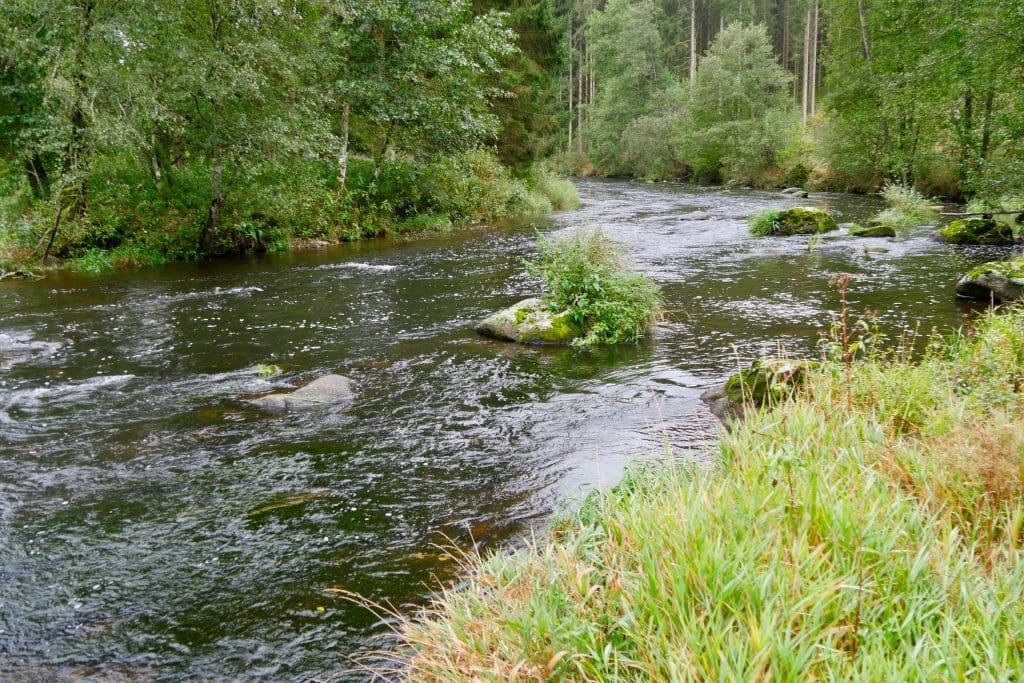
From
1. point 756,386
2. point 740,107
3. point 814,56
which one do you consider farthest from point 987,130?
point 814,56

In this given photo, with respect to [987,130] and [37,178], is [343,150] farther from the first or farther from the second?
[987,130]

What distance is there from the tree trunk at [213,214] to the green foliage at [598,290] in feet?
36.0

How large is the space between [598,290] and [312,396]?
16.2 ft

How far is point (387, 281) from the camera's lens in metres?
15.7

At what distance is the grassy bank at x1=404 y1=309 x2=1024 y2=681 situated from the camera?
2498 mm

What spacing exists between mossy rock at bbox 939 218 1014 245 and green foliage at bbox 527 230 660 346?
11.9 m

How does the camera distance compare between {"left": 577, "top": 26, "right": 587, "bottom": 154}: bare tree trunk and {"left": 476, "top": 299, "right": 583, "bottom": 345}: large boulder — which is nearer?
{"left": 476, "top": 299, "right": 583, "bottom": 345}: large boulder

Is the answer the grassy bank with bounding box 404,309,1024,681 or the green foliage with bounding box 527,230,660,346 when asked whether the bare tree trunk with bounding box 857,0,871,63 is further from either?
the grassy bank with bounding box 404,309,1024,681

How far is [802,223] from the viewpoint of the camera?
21.8 m

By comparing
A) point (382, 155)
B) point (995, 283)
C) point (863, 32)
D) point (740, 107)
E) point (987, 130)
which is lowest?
point (995, 283)

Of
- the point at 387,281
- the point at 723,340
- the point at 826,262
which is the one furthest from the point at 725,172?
the point at 723,340

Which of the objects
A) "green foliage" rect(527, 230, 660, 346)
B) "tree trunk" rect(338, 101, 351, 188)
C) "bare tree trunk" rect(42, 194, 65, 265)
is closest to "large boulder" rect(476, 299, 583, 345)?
"green foliage" rect(527, 230, 660, 346)

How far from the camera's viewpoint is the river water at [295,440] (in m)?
4.21

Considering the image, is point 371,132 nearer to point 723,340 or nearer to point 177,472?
point 723,340
